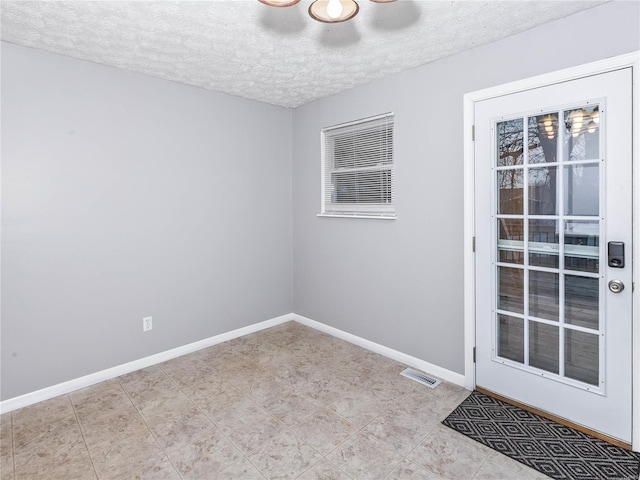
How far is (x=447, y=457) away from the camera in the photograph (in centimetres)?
196

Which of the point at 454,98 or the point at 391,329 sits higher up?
the point at 454,98


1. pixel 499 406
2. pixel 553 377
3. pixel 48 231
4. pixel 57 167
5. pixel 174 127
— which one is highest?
pixel 174 127

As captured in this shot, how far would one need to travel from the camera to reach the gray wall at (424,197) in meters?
2.13

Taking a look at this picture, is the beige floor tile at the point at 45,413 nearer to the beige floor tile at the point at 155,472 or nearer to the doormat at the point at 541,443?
the beige floor tile at the point at 155,472

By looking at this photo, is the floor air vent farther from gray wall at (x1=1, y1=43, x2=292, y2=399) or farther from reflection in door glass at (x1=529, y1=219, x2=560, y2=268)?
gray wall at (x1=1, y1=43, x2=292, y2=399)

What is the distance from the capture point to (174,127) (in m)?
3.16

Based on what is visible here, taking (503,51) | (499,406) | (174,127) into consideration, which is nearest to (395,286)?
(499,406)

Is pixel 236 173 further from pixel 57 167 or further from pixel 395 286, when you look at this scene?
pixel 395 286

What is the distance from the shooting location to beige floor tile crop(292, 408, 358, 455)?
6.87 ft

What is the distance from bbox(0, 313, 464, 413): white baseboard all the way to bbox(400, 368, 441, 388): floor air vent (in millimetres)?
67

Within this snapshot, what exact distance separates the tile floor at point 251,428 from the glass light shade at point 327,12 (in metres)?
2.26

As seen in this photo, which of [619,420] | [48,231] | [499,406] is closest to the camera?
[619,420]

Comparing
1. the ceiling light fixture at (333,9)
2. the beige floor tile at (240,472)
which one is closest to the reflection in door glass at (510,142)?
the ceiling light fixture at (333,9)

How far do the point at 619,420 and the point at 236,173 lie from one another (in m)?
3.51
